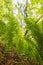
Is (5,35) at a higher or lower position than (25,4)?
lower

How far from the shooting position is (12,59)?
193 cm

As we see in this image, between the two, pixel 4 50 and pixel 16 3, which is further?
pixel 16 3

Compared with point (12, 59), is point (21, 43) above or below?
above

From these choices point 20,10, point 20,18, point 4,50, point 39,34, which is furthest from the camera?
point 20,10

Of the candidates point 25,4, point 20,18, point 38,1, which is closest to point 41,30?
point 20,18

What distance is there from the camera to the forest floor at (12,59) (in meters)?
1.92

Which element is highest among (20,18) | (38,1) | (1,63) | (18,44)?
(38,1)

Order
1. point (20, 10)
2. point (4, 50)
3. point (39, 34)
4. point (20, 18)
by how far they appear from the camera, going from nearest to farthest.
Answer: point (39, 34)
point (4, 50)
point (20, 18)
point (20, 10)

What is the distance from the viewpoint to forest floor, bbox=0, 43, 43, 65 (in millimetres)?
1918

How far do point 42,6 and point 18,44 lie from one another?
0.89 metres

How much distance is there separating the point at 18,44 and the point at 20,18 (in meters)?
0.72

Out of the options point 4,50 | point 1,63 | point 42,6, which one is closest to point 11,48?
point 4,50

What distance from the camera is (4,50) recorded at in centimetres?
207

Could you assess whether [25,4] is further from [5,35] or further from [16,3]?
[5,35]
